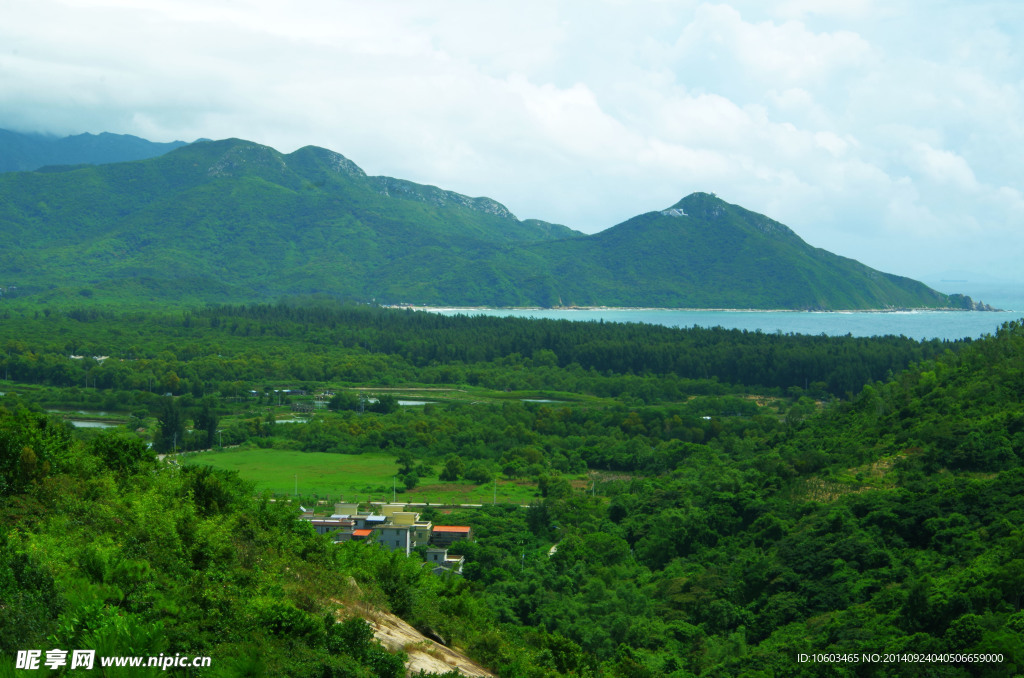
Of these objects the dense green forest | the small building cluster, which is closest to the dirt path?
the dense green forest

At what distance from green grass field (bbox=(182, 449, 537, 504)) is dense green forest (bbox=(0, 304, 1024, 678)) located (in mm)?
1600

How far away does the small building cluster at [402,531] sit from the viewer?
35781 mm

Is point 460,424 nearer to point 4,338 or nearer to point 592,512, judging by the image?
point 592,512

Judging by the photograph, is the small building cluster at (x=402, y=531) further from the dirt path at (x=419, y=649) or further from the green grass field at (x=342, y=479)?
the dirt path at (x=419, y=649)

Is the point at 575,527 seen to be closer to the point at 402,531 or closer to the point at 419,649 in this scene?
the point at 402,531

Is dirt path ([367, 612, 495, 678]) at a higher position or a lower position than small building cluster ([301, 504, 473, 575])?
higher

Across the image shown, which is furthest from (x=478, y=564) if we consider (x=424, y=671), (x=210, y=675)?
(x=210, y=675)

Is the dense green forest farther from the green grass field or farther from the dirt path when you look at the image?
the green grass field

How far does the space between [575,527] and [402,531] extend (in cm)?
784

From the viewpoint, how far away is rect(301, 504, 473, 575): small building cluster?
117 feet

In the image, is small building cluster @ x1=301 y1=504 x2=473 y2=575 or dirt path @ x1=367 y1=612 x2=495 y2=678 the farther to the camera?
small building cluster @ x1=301 y1=504 x2=473 y2=575

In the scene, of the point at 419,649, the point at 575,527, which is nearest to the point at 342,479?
the point at 575,527

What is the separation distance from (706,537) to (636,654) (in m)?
13.5

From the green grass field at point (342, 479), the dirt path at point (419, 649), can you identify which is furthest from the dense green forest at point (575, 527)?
the green grass field at point (342, 479)
